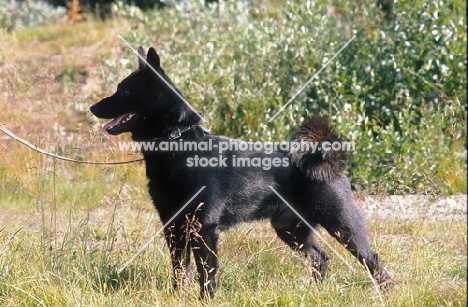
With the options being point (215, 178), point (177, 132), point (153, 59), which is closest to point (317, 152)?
point (215, 178)

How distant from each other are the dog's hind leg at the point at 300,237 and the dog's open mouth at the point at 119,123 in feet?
3.39

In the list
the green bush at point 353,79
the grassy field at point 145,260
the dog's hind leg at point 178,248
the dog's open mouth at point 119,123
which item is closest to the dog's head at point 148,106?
the dog's open mouth at point 119,123

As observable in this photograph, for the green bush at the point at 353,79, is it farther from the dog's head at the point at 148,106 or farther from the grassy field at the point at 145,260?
the dog's head at the point at 148,106

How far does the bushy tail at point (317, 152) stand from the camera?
4129 mm

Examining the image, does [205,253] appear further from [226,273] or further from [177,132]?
[177,132]

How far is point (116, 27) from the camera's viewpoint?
11.1m

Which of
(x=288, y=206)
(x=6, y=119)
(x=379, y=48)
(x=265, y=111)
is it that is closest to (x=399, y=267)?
(x=288, y=206)

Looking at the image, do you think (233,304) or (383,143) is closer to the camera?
(233,304)

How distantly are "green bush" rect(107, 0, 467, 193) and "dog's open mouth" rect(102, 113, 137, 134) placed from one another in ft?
8.77

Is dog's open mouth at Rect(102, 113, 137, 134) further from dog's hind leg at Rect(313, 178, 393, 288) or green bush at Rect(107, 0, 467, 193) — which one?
green bush at Rect(107, 0, 467, 193)

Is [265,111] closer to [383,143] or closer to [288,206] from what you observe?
[383,143]

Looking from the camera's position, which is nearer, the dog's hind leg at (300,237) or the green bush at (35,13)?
the dog's hind leg at (300,237)

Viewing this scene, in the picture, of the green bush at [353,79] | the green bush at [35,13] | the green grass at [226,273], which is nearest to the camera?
the green grass at [226,273]

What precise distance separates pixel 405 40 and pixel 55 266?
470 centimetres
